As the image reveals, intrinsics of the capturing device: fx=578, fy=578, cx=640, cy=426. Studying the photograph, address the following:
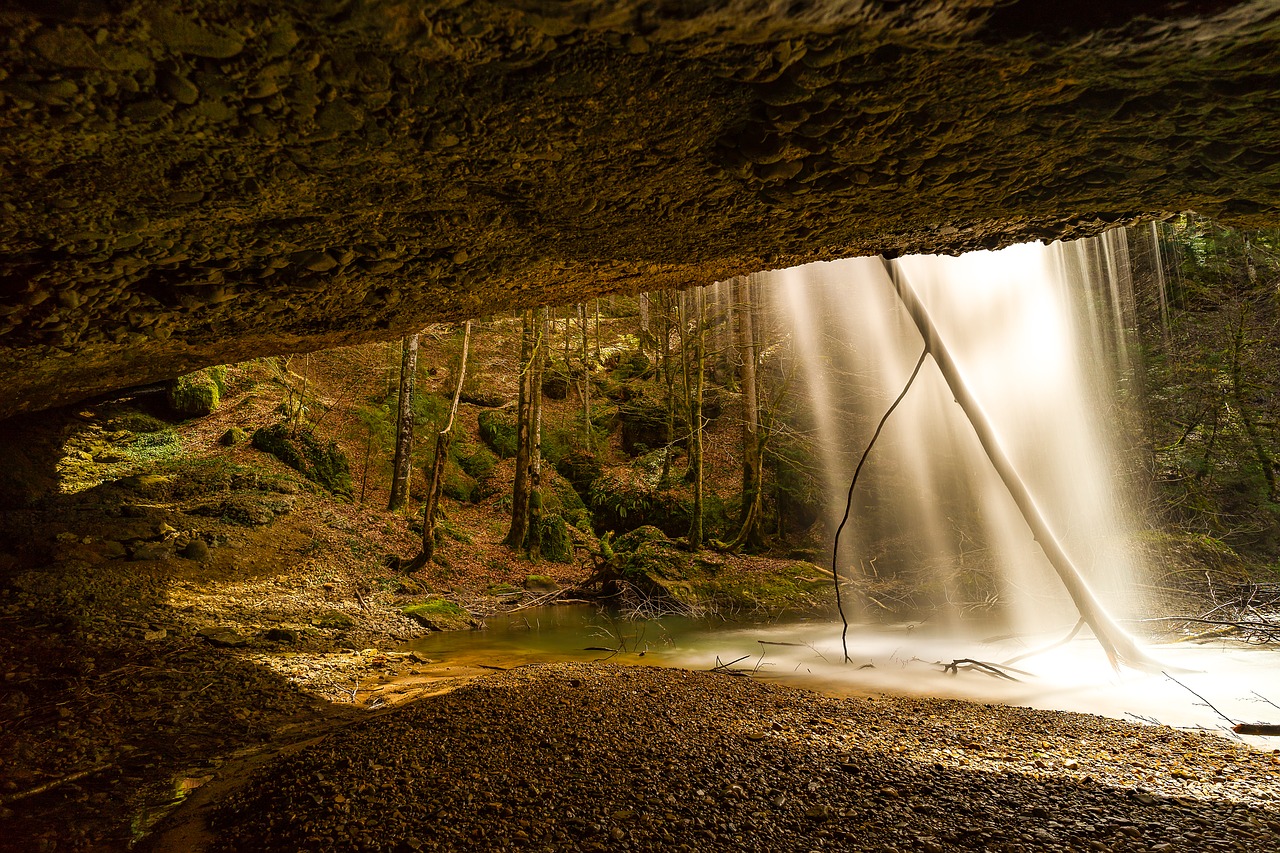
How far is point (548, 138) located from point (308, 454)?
13.4 m

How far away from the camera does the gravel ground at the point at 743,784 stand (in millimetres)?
2527

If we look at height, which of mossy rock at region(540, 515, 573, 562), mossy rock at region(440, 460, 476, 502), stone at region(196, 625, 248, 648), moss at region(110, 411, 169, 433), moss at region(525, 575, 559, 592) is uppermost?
moss at region(110, 411, 169, 433)

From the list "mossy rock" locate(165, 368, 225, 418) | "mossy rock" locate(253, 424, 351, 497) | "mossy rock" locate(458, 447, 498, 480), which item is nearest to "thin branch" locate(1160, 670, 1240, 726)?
"mossy rock" locate(253, 424, 351, 497)

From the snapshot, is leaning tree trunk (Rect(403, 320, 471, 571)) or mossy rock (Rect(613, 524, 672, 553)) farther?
mossy rock (Rect(613, 524, 672, 553))

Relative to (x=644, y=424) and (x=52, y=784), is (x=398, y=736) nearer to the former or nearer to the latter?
(x=52, y=784)

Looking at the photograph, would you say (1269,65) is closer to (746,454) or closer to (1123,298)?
(746,454)

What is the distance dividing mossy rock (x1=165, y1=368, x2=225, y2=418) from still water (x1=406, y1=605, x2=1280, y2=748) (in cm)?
853

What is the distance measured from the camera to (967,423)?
13.9 metres

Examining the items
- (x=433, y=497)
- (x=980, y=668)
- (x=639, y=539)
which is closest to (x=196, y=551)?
(x=433, y=497)

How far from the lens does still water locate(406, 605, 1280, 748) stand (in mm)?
5406

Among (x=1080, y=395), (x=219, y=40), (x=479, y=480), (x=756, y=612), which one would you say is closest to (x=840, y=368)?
(x=1080, y=395)

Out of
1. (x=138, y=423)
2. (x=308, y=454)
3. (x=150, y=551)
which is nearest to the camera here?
(x=150, y=551)

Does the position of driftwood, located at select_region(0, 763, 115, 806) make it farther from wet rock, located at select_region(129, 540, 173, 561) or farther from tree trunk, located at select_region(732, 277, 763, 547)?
tree trunk, located at select_region(732, 277, 763, 547)

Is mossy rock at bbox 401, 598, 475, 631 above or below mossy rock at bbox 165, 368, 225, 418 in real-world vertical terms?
below
